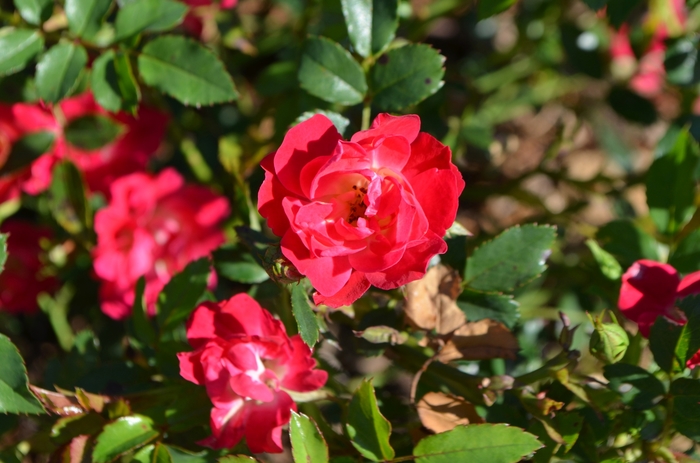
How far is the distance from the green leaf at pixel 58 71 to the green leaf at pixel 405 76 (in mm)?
535

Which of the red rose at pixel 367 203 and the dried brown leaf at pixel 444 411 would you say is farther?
the dried brown leaf at pixel 444 411

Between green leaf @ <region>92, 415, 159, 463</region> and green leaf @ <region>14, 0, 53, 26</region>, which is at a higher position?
green leaf @ <region>14, 0, 53, 26</region>

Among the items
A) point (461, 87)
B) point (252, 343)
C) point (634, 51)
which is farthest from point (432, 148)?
point (634, 51)

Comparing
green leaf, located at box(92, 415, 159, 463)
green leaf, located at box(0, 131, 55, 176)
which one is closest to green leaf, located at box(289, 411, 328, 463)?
green leaf, located at box(92, 415, 159, 463)

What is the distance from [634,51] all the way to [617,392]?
3.29 feet

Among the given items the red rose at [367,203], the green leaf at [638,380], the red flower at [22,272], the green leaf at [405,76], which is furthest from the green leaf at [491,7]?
the red flower at [22,272]

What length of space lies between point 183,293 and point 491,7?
0.71 metres

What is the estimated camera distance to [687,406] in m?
0.89

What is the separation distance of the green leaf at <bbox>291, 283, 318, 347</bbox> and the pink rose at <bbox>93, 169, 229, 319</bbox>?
1.61 ft

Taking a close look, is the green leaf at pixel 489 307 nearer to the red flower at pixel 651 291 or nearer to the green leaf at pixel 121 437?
the red flower at pixel 651 291

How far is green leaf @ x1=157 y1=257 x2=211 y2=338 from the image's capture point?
3.55 feet

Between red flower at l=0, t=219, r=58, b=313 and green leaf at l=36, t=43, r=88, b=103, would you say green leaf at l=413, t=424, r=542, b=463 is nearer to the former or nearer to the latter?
green leaf at l=36, t=43, r=88, b=103

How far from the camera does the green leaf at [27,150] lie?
1.31m

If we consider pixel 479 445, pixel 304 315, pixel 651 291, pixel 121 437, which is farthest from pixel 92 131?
pixel 651 291
